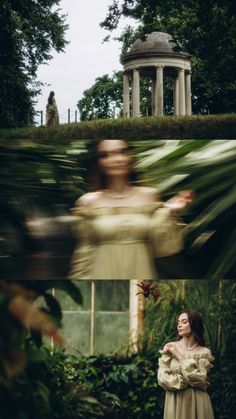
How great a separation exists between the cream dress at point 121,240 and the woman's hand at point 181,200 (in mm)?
19

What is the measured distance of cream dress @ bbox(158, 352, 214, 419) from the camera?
7195 millimetres

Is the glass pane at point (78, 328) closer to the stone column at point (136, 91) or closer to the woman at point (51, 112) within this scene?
the woman at point (51, 112)

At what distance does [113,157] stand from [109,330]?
9856mm

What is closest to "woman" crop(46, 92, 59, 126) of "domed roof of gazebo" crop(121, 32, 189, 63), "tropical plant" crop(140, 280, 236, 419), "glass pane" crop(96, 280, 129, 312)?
"domed roof of gazebo" crop(121, 32, 189, 63)

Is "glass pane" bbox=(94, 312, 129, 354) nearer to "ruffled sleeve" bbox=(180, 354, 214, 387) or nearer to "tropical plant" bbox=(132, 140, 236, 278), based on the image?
"ruffled sleeve" bbox=(180, 354, 214, 387)

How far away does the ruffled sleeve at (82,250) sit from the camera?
1605mm

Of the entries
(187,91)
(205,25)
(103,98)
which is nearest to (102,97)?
(103,98)

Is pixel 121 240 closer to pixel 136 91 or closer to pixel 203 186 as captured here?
pixel 203 186

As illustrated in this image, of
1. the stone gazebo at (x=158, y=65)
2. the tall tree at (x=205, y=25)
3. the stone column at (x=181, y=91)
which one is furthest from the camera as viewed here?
the stone column at (x=181, y=91)

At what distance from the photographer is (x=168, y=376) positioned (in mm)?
7293

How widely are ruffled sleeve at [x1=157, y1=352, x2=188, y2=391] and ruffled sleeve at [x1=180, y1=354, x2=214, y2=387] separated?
2.8 inches

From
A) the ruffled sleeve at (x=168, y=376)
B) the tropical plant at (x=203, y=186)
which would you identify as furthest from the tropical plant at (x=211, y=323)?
the tropical plant at (x=203, y=186)

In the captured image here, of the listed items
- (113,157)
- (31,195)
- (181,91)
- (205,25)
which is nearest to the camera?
(31,195)

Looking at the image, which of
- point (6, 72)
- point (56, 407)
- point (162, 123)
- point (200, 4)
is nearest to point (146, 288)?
point (200, 4)
